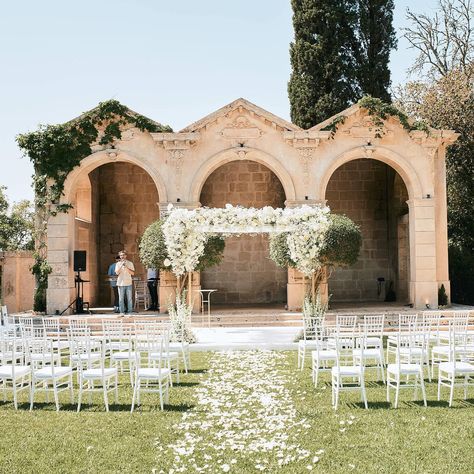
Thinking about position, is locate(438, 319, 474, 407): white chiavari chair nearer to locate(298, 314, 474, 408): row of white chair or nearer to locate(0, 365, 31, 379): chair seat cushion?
locate(298, 314, 474, 408): row of white chair

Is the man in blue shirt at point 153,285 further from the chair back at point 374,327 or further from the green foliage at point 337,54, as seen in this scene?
the green foliage at point 337,54

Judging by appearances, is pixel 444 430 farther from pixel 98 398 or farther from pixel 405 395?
pixel 98 398

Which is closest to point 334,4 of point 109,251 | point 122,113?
point 122,113

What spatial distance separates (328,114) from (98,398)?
1620cm

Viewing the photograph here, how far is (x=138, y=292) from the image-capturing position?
19.1 m

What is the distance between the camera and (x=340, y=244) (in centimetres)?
1459

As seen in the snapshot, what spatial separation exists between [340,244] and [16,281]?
34.0 ft

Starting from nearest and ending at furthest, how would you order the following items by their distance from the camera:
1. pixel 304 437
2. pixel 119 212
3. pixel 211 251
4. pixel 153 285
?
pixel 304 437 → pixel 211 251 → pixel 153 285 → pixel 119 212

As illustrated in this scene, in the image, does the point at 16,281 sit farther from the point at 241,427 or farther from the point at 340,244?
the point at 241,427

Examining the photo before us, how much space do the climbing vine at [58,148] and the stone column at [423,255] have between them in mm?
7275

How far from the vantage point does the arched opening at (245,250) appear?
1978 centimetres

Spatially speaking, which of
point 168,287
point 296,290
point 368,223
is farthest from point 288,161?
point 368,223

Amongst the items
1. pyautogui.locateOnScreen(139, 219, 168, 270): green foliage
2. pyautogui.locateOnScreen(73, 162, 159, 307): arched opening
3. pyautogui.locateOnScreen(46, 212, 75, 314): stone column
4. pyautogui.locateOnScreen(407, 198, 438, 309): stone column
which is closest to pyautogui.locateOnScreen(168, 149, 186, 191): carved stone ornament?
pyautogui.locateOnScreen(139, 219, 168, 270): green foliage

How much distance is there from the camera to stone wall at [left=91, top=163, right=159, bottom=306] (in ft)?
64.9
